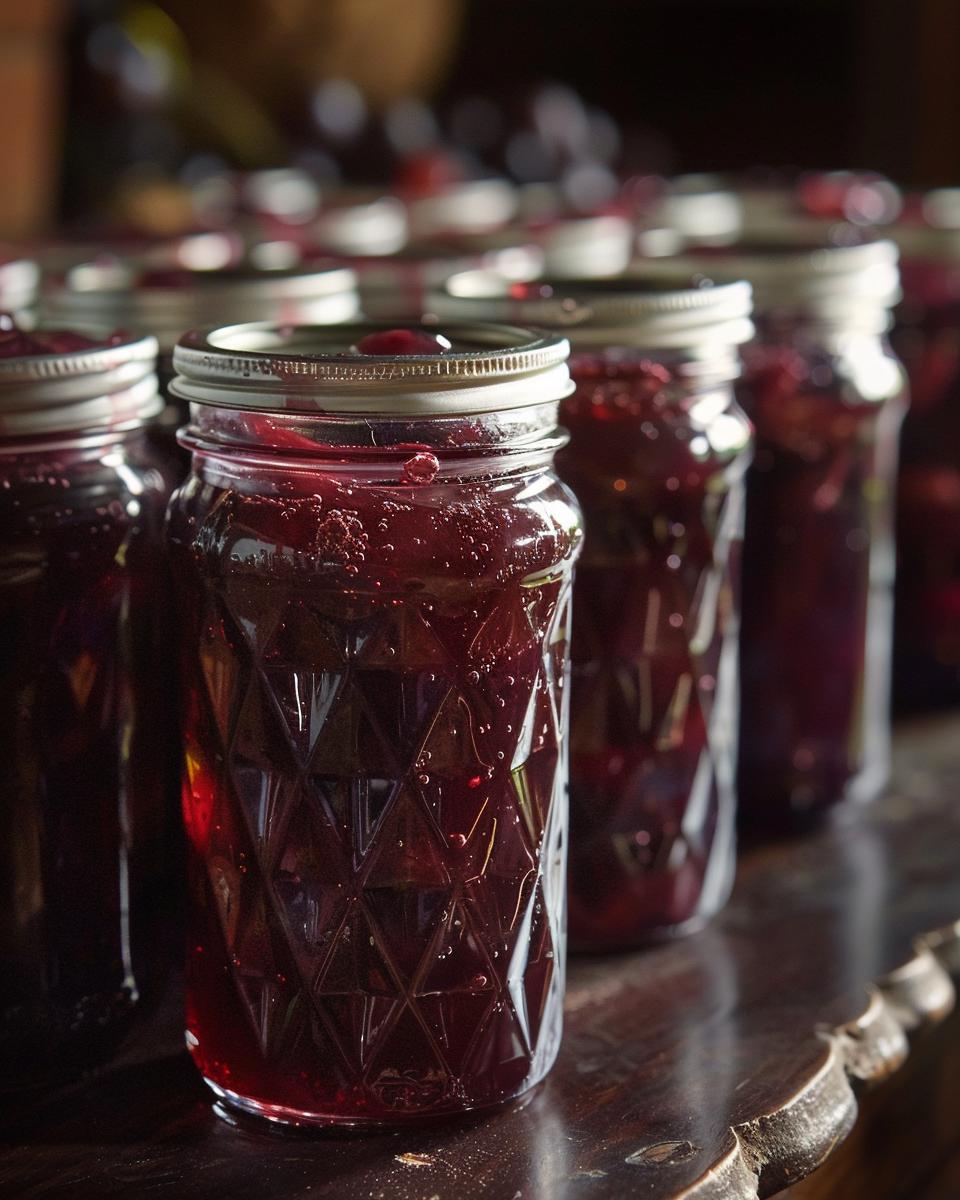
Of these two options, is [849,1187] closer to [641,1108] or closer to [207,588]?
[641,1108]

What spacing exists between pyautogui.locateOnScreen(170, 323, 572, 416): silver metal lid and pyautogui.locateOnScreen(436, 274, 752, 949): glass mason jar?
9 cm

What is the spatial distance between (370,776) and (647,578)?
0.18 metres

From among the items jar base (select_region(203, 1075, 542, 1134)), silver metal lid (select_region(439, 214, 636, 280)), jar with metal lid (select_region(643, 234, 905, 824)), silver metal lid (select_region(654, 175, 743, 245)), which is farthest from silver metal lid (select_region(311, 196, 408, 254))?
jar base (select_region(203, 1075, 542, 1134))

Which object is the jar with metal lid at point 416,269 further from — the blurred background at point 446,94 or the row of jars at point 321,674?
the blurred background at point 446,94

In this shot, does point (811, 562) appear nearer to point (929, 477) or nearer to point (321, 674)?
point (929, 477)

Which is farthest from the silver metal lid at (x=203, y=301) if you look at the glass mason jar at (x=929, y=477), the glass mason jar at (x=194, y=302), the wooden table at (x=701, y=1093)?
the glass mason jar at (x=929, y=477)

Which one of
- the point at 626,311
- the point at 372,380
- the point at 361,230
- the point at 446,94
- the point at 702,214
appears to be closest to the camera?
the point at 372,380

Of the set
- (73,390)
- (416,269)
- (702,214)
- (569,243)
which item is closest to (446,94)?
(702,214)

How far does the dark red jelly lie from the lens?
77 centimetres

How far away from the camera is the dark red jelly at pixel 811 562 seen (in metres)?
0.77

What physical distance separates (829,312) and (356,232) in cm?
42

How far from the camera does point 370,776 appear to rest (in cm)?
52

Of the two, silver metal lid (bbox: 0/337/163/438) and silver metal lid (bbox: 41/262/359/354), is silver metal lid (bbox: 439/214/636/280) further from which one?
silver metal lid (bbox: 0/337/163/438)

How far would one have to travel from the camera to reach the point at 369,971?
0.53 meters
